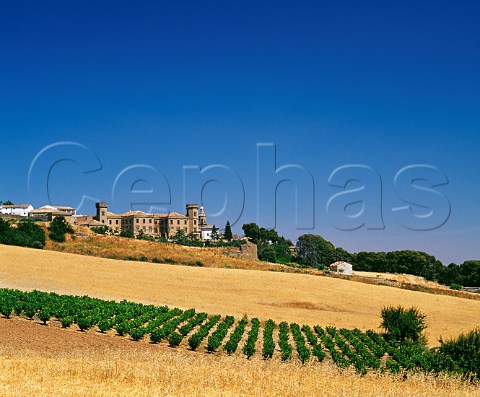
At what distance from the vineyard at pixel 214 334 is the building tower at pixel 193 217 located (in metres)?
144

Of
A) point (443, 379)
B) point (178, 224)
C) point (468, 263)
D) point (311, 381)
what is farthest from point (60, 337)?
point (178, 224)

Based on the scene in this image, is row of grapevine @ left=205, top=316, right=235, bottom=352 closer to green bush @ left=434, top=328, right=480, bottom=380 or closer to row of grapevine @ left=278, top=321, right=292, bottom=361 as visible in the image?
row of grapevine @ left=278, top=321, right=292, bottom=361

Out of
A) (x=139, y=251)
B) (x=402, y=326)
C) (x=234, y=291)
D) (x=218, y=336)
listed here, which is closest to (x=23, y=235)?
(x=139, y=251)

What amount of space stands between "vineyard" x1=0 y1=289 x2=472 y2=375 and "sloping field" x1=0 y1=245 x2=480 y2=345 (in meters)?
6.85

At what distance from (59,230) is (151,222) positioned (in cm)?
9725

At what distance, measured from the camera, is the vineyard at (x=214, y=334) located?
23.4 m

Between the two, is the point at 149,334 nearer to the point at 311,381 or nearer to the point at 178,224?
the point at 311,381

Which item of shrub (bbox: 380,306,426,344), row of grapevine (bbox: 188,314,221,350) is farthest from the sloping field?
row of grapevine (bbox: 188,314,221,350)

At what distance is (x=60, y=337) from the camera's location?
77.6 ft

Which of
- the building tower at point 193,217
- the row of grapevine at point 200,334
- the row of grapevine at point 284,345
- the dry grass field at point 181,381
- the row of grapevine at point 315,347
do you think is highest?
the building tower at point 193,217

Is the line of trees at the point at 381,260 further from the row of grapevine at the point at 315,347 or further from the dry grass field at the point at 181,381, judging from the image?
the dry grass field at the point at 181,381

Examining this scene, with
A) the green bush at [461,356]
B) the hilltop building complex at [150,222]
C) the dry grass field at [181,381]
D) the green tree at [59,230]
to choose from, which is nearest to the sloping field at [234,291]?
the green tree at [59,230]

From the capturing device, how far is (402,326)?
108ft

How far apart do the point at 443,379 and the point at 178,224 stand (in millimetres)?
159901
